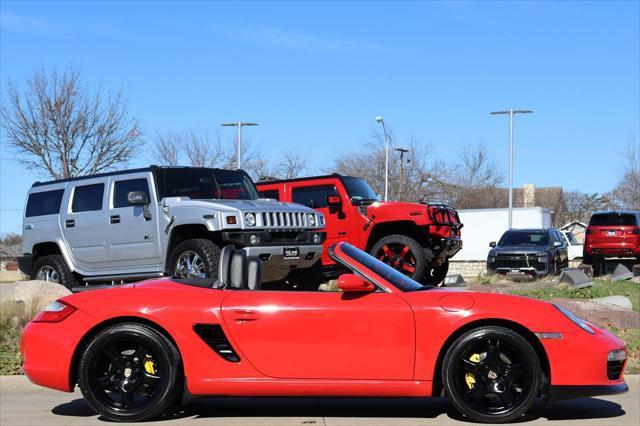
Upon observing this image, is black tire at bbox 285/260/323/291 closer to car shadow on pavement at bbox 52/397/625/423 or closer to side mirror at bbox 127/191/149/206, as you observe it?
side mirror at bbox 127/191/149/206

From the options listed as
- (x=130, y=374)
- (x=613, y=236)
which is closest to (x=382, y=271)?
(x=130, y=374)

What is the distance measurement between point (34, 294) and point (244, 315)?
520 cm

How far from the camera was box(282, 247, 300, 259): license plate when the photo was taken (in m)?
10.5

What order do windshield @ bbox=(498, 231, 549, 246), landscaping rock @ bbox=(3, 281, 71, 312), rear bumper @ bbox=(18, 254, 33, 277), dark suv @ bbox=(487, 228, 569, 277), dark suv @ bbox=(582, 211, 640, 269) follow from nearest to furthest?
landscaping rock @ bbox=(3, 281, 71, 312), rear bumper @ bbox=(18, 254, 33, 277), dark suv @ bbox=(487, 228, 569, 277), windshield @ bbox=(498, 231, 549, 246), dark suv @ bbox=(582, 211, 640, 269)

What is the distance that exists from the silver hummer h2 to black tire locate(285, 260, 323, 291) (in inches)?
0.8

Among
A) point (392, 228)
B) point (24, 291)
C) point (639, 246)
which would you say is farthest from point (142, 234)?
point (639, 246)

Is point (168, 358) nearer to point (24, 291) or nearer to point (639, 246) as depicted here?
point (24, 291)

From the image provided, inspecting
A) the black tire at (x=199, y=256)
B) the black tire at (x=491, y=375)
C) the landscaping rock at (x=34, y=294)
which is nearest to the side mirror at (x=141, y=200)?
the black tire at (x=199, y=256)

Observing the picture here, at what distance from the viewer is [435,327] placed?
19.1ft

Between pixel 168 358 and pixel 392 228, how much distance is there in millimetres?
7830

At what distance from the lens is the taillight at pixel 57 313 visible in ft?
20.0

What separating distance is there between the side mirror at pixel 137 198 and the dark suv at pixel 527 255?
38.9 feet

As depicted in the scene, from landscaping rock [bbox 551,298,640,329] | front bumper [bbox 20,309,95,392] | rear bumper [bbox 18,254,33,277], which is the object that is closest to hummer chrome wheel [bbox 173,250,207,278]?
rear bumper [bbox 18,254,33,277]

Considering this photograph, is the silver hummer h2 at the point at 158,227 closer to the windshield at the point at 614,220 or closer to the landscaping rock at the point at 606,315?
the landscaping rock at the point at 606,315
